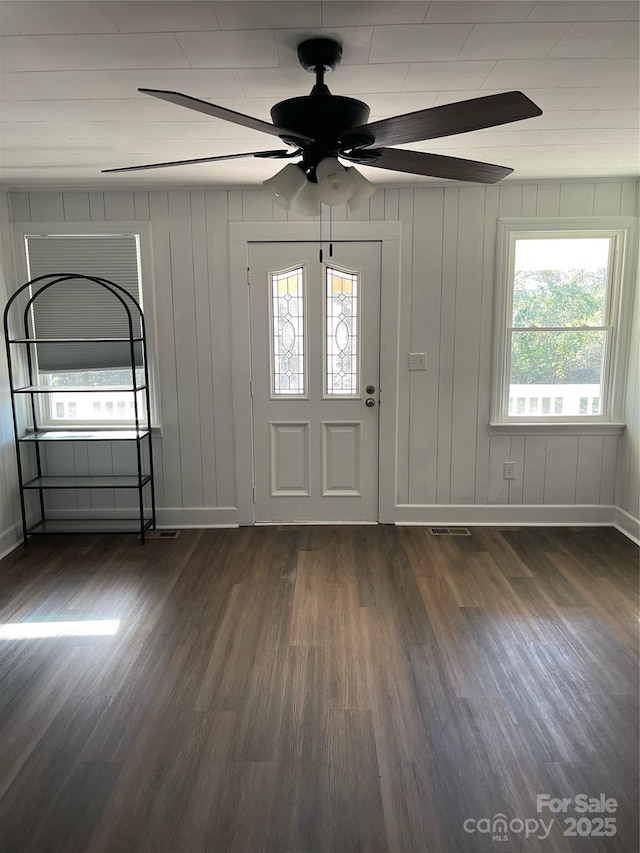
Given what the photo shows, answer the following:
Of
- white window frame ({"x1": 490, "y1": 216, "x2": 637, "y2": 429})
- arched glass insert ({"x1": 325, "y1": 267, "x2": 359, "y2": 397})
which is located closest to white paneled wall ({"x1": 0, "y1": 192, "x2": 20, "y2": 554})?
arched glass insert ({"x1": 325, "y1": 267, "x2": 359, "y2": 397})

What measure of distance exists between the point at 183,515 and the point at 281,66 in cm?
305

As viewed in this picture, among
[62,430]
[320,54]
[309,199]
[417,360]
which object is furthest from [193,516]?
[320,54]

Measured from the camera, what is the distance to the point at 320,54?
1.76 metres

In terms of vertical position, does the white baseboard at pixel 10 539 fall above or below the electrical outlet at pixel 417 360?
below

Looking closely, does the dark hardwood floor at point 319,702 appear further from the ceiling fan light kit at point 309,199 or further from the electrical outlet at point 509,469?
the ceiling fan light kit at point 309,199

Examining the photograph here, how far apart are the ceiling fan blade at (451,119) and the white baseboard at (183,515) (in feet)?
9.85

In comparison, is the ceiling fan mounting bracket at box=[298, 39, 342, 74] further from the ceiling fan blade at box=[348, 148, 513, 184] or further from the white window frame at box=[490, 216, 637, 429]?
the white window frame at box=[490, 216, 637, 429]

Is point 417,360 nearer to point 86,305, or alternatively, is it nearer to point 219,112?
point 86,305

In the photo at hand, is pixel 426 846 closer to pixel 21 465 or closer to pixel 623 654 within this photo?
pixel 623 654

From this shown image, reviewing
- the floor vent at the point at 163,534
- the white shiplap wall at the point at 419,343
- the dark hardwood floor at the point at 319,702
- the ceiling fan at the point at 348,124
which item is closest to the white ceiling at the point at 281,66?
the ceiling fan at the point at 348,124

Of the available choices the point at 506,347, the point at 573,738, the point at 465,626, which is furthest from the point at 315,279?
the point at 573,738

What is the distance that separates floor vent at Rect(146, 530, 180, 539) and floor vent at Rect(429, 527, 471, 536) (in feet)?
6.15

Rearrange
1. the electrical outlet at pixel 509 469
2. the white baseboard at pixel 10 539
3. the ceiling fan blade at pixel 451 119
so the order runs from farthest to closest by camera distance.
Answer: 1. the electrical outlet at pixel 509 469
2. the white baseboard at pixel 10 539
3. the ceiling fan blade at pixel 451 119

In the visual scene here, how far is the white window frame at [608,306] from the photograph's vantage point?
3.74 m
